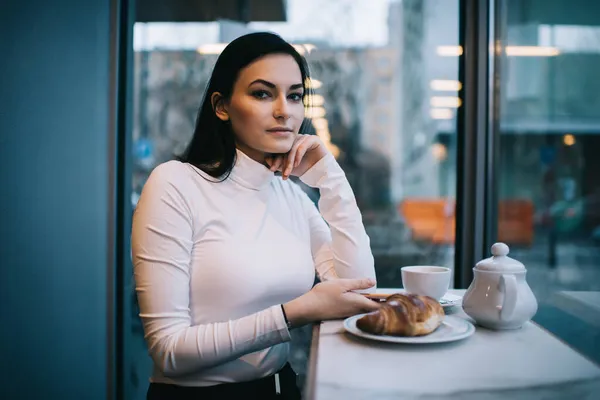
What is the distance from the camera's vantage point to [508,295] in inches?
38.9

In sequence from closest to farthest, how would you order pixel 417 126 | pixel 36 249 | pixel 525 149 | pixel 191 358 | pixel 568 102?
pixel 191 358 → pixel 36 249 → pixel 568 102 → pixel 525 149 → pixel 417 126

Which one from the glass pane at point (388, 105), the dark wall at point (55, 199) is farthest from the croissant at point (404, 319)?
the glass pane at point (388, 105)

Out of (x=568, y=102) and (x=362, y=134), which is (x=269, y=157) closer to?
(x=362, y=134)

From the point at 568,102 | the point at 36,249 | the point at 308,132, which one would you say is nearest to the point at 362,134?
the point at 308,132

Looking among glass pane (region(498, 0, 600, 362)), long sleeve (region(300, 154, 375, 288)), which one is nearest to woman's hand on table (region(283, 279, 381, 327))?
long sleeve (region(300, 154, 375, 288))

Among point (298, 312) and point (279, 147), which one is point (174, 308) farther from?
point (279, 147)

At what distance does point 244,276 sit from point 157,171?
0.31 metres

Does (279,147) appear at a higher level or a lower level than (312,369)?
higher

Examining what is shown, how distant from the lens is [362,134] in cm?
226

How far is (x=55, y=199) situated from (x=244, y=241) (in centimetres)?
82

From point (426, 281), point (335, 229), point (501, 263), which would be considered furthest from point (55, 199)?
point (501, 263)

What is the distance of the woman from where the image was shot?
1106 millimetres

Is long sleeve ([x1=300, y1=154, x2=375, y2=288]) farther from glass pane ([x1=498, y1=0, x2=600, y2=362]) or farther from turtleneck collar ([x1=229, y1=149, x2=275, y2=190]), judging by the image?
glass pane ([x1=498, y1=0, x2=600, y2=362])

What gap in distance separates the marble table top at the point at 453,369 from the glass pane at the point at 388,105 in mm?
1271
